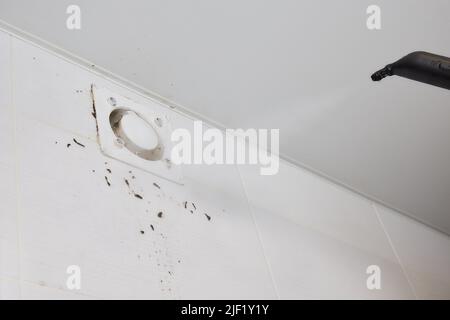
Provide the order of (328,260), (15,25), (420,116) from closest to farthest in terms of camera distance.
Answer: (15,25), (328,260), (420,116)

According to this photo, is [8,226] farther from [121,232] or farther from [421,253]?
[421,253]

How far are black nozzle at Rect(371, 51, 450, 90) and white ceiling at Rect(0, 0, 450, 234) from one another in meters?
0.21

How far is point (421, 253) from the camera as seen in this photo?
1223 mm

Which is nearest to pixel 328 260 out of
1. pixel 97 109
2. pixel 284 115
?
pixel 284 115

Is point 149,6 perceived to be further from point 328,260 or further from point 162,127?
point 328,260

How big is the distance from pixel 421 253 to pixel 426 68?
0.70 metres

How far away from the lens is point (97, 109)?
787 millimetres

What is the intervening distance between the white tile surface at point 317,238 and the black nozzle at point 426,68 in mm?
359

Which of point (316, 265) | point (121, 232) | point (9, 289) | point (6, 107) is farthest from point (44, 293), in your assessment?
point (316, 265)

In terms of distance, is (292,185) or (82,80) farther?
(292,185)

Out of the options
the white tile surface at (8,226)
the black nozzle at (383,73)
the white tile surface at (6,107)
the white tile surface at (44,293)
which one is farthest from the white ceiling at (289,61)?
the white tile surface at (44,293)

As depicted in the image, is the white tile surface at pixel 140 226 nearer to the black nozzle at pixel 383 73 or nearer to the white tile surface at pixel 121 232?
the white tile surface at pixel 121 232

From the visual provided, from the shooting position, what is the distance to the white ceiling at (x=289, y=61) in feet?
2.68

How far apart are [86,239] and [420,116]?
789mm
